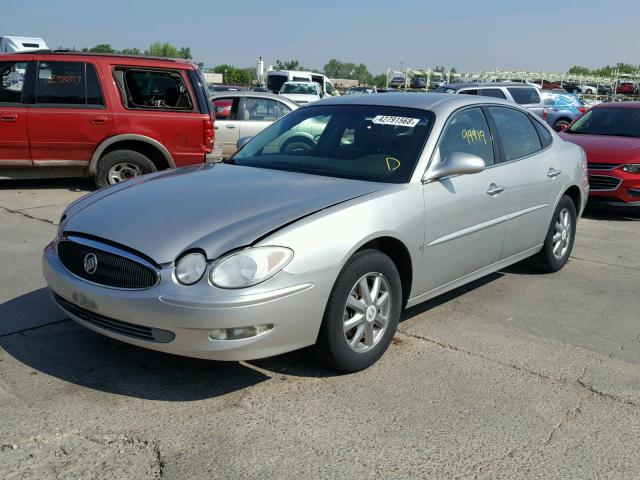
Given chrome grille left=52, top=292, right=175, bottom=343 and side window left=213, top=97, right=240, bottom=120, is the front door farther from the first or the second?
side window left=213, top=97, right=240, bottom=120

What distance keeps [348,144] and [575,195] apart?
2773 mm

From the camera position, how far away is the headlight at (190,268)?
3.26 meters

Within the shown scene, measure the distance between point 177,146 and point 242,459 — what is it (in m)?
6.81

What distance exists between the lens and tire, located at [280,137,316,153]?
15.7ft

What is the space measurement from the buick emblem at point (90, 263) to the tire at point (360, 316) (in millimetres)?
1218

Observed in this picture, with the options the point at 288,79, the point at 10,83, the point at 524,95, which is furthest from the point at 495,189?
the point at 288,79

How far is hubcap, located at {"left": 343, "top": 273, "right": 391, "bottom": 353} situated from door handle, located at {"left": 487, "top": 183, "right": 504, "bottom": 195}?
4.31 ft

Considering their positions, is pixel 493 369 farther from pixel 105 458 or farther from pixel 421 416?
pixel 105 458

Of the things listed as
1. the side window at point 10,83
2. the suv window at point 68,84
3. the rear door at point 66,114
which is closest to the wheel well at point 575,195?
the rear door at point 66,114

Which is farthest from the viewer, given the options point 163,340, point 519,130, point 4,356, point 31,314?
point 519,130

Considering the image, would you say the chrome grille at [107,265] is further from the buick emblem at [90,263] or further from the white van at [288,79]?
the white van at [288,79]

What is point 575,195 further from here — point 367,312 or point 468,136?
point 367,312

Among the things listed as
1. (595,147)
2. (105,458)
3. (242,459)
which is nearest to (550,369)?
(242,459)

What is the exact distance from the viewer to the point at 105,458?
2908 mm
